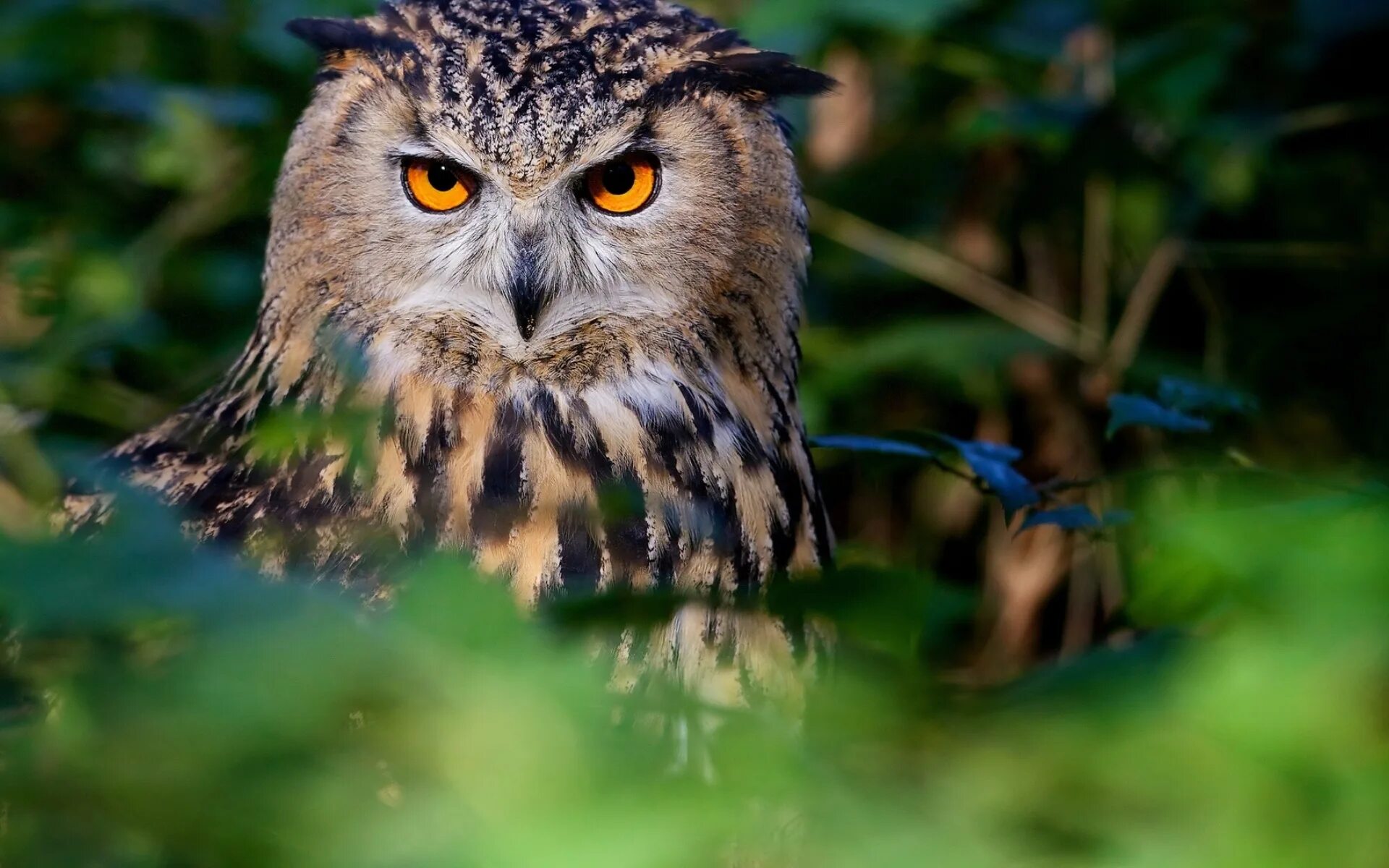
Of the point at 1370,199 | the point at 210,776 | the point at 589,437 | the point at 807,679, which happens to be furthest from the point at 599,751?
the point at 1370,199

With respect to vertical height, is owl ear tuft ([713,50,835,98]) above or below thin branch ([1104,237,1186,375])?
above

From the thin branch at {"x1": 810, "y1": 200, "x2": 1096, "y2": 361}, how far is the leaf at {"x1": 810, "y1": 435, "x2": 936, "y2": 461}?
136 cm

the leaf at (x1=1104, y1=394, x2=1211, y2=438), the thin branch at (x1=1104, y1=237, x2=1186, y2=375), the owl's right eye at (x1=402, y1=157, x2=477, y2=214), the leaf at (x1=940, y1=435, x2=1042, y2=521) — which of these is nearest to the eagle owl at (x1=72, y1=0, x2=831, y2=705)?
the owl's right eye at (x1=402, y1=157, x2=477, y2=214)

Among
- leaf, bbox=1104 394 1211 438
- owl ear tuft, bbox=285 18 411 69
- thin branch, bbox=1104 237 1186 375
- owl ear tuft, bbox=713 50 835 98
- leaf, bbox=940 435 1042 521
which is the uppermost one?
owl ear tuft, bbox=285 18 411 69

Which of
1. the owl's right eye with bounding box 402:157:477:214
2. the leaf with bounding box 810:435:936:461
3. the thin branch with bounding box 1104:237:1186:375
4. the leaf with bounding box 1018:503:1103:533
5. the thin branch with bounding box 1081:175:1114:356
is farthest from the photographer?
the thin branch with bounding box 1081:175:1114:356

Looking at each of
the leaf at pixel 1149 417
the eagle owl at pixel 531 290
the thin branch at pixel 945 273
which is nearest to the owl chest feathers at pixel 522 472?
the eagle owl at pixel 531 290

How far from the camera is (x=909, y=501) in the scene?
2.86m

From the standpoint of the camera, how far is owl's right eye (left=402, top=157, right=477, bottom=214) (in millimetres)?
1571

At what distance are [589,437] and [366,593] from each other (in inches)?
12.7

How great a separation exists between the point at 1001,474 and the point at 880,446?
0.11 m

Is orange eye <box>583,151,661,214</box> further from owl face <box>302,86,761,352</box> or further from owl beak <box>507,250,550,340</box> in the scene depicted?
owl beak <box>507,250,550,340</box>

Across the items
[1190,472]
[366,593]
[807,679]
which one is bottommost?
[807,679]

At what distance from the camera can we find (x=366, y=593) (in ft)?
4.15

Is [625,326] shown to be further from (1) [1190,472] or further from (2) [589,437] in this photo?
(1) [1190,472]
